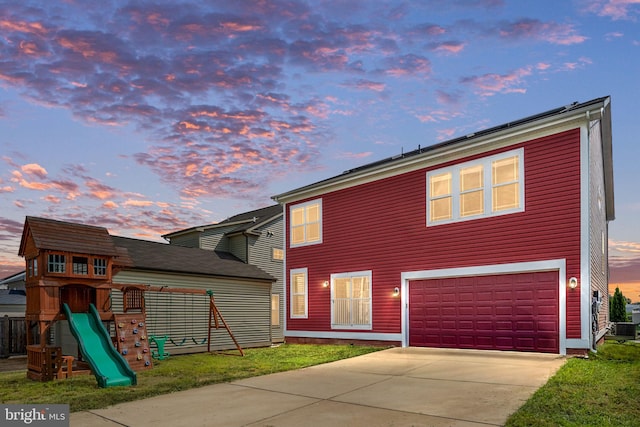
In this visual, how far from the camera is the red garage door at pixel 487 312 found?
1223 cm

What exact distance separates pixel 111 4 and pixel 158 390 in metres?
10.2

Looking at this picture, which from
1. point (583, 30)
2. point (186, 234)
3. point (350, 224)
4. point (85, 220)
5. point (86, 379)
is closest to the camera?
point (86, 379)

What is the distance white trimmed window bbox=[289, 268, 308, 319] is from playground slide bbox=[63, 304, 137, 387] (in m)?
8.70

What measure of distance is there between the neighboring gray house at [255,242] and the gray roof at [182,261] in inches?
48.3

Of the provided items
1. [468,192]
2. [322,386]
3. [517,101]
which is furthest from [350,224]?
[322,386]

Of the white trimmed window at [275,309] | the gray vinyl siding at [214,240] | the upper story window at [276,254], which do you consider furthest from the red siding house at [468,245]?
the gray vinyl siding at [214,240]

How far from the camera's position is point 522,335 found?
12.6 m

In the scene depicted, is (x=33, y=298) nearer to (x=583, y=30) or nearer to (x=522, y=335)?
(x=522, y=335)

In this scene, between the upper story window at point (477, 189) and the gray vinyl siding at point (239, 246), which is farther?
the gray vinyl siding at point (239, 246)

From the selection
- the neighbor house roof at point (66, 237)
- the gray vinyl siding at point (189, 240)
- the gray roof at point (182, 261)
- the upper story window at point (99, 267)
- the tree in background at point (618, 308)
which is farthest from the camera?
the gray vinyl siding at point (189, 240)

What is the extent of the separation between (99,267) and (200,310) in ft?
26.0

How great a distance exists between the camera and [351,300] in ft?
56.3

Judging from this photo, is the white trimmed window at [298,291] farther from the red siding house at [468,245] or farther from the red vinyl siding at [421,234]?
the red vinyl siding at [421,234]

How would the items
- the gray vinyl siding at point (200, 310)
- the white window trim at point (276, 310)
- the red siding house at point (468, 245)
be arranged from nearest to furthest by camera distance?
1. the red siding house at point (468, 245)
2. the gray vinyl siding at point (200, 310)
3. the white window trim at point (276, 310)
